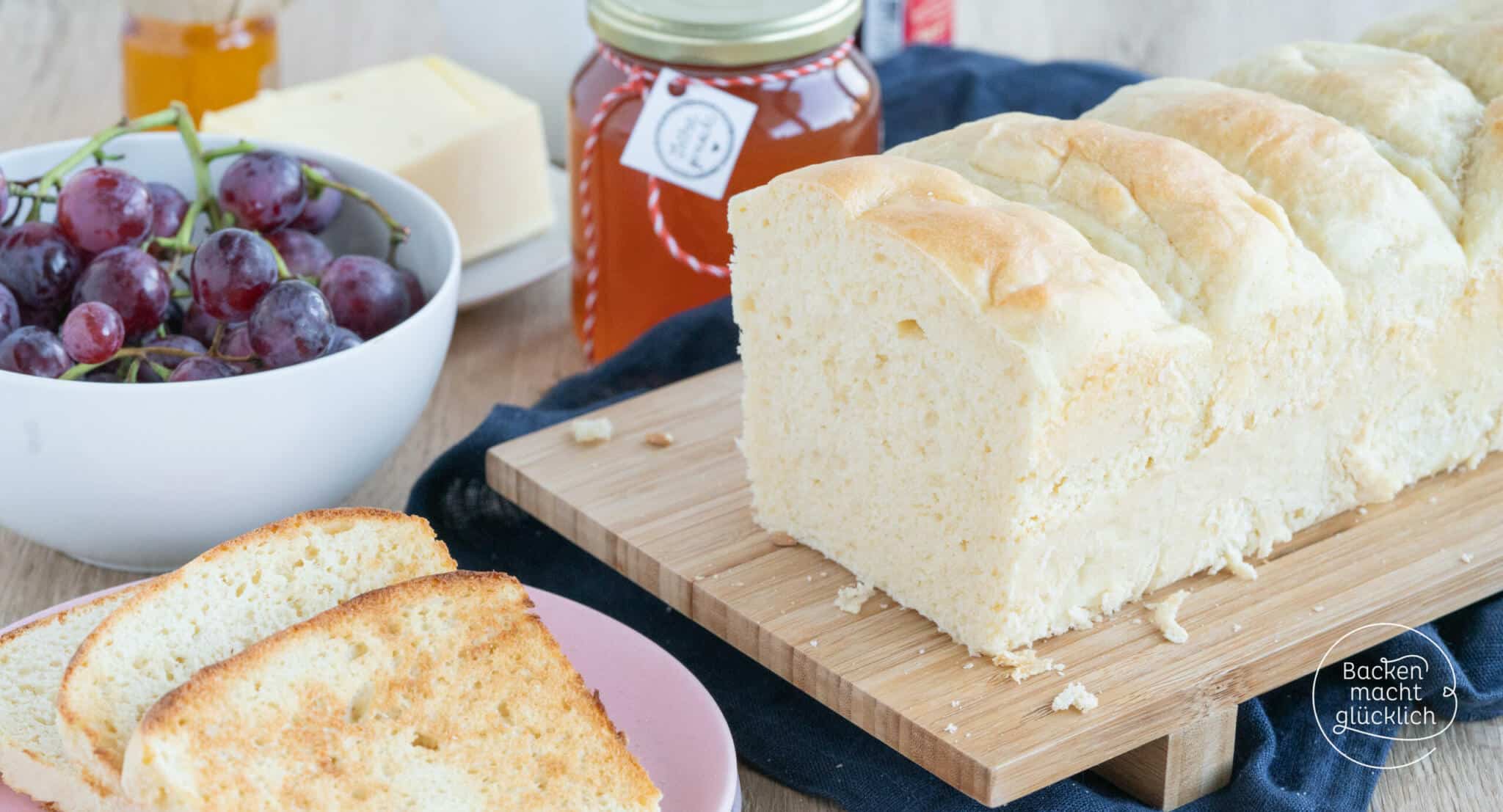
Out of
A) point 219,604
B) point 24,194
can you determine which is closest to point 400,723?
point 219,604

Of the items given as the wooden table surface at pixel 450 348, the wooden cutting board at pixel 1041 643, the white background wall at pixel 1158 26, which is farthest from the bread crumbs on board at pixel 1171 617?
the white background wall at pixel 1158 26

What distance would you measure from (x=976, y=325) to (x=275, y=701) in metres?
0.82

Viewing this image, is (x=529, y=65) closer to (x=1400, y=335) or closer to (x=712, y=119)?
(x=712, y=119)

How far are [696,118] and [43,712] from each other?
1.31m

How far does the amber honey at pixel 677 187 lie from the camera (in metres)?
2.52

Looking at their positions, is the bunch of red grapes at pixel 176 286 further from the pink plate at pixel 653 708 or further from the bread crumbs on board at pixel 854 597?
the bread crumbs on board at pixel 854 597

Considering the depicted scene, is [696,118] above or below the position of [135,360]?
above

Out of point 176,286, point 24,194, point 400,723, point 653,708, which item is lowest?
point 653,708

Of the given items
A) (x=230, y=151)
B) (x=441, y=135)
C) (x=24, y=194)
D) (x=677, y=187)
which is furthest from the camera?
(x=441, y=135)

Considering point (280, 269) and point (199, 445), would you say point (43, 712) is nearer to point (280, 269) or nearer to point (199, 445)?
point (199, 445)

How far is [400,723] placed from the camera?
5.21ft

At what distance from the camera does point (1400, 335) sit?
2.04 meters

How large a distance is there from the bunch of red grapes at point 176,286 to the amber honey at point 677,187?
1.56 ft

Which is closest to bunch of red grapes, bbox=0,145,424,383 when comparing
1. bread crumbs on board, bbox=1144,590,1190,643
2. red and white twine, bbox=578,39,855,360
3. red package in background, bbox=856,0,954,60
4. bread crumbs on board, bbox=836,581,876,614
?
red and white twine, bbox=578,39,855,360
